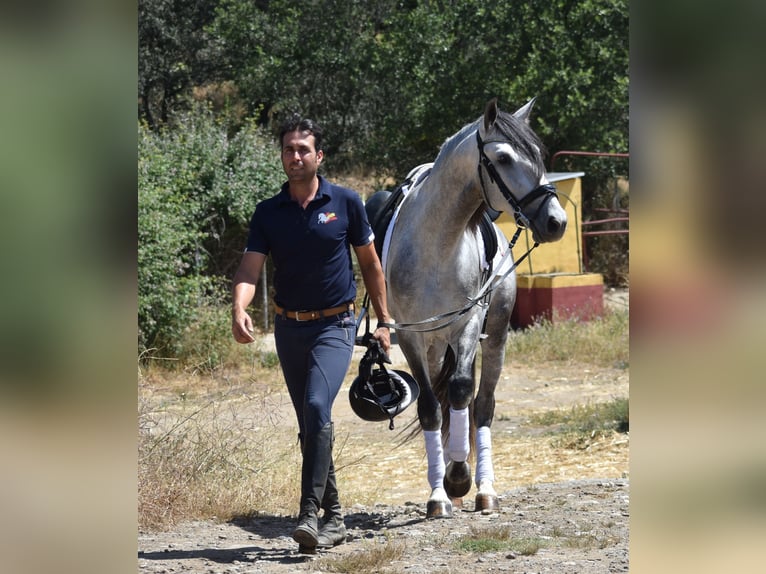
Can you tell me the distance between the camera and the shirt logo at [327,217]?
523 cm

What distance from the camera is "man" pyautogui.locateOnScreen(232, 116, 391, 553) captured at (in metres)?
5.14

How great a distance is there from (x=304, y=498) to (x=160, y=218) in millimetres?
8265

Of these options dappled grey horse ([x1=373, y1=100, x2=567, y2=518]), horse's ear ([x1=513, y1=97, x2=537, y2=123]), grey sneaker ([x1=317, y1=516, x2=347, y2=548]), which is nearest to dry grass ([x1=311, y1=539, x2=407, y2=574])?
grey sneaker ([x1=317, y1=516, x2=347, y2=548])

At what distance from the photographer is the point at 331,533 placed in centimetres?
535

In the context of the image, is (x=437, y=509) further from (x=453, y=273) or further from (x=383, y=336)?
(x=453, y=273)

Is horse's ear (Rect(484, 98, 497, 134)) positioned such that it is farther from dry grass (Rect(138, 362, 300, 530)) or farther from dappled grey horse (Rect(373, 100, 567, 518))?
dry grass (Rect(138, 362, 300, 530))

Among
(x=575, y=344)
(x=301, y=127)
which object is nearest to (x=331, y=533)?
(x=301, y=127)

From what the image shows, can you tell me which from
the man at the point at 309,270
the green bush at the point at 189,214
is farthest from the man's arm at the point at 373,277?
the green bush at the point at 189,214

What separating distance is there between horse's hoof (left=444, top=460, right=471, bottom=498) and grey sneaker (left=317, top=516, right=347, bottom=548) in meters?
1.21

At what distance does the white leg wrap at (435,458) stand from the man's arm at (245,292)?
1.75 m
